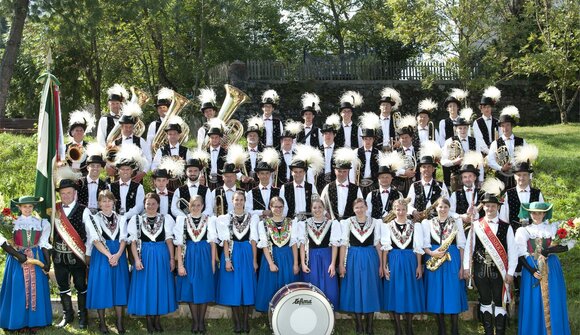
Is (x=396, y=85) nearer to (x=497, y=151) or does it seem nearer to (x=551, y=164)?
(x=551, y=164)

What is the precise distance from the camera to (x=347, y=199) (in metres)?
8.58

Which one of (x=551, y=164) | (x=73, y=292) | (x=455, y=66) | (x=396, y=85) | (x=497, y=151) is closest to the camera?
(x=73, y=292)

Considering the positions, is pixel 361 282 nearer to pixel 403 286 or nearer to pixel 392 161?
pixel 403 286

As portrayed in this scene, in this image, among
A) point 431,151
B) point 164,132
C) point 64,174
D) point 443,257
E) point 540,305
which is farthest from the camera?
point 164,132

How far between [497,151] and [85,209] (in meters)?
5.56

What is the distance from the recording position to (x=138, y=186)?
8492mm

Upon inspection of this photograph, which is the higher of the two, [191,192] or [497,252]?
[191,192]

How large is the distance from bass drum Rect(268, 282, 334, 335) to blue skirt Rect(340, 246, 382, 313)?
77 centimetres

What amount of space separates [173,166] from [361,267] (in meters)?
2.80

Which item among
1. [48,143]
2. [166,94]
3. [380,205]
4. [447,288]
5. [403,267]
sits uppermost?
[166,94]

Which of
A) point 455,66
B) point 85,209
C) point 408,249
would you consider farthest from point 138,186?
point 455,66

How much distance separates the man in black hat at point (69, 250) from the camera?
7.64 metres

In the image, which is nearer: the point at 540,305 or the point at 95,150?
the point at 540,305

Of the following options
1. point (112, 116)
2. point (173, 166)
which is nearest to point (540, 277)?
point (173, 166)
